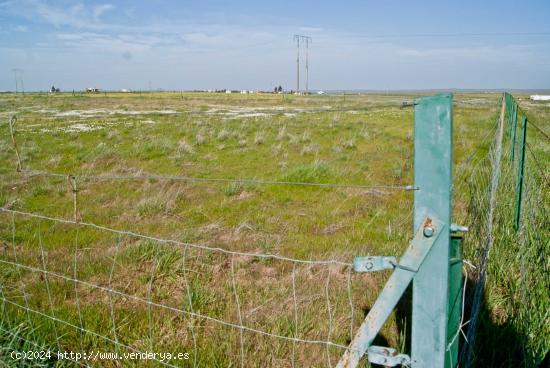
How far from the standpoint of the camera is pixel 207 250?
4766 millimetres

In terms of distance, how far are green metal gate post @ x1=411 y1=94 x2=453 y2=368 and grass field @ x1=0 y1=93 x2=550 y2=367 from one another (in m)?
0.68

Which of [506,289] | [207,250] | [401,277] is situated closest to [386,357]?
[401,277]

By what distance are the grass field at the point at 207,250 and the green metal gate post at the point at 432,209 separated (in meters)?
0.68

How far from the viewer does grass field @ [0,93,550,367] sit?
10.2ft

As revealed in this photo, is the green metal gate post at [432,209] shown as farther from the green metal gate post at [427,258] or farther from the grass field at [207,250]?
the grass field at [207,250]

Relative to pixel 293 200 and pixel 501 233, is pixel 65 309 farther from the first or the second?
pixel 293 200

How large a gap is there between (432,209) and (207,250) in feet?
11.7

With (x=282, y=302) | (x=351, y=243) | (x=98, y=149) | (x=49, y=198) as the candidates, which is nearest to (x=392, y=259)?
(x=282, y=302)

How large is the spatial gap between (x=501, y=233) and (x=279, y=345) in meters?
2.68

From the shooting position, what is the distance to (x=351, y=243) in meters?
5.32

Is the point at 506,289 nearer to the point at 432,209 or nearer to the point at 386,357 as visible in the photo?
the point at 386,357

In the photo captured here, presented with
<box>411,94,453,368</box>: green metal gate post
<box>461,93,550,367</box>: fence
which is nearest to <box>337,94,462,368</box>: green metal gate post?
<box>411,94,453,368</box>: green metal gate post

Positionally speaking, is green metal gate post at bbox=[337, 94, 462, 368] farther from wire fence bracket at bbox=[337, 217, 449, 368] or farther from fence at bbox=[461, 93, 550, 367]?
fence at bbox=[461, 93, 550, 367]

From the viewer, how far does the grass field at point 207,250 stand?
3.10 metres
